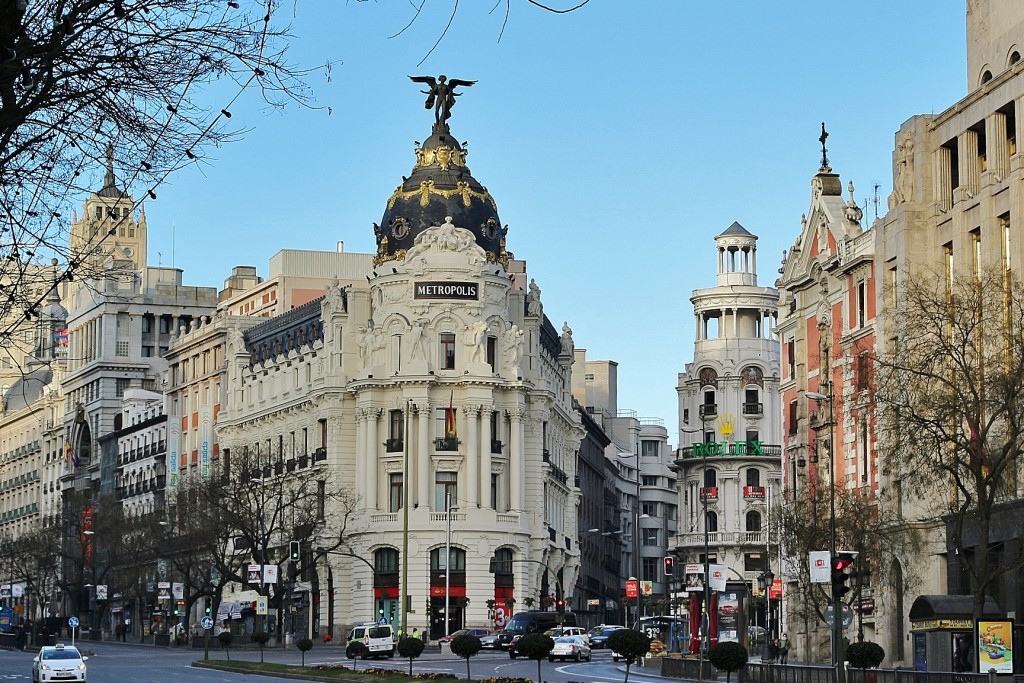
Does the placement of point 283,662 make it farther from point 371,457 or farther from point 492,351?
point 492,351

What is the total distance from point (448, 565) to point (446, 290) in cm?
1614

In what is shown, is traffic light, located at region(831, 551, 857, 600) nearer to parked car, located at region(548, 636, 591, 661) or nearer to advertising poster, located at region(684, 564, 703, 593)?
advertising poster, located at region(684, 564, 703, 593)

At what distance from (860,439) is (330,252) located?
74639 mm

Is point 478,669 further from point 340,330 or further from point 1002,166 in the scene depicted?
point 340,330

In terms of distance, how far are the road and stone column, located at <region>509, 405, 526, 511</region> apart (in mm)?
13449

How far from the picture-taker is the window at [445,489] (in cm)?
11394

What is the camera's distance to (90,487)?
172375mm

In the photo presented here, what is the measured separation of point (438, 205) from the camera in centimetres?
11581

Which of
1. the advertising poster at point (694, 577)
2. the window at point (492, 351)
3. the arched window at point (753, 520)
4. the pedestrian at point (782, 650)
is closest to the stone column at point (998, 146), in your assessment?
the advertising poster at point (694, 577)

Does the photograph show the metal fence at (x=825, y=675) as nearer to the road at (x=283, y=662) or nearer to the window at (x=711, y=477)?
the road at (x=283, y=662)

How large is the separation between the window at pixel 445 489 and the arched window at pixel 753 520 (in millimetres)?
39781

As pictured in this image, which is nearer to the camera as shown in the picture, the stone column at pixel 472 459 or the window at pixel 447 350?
the stone column at pixel 472 459

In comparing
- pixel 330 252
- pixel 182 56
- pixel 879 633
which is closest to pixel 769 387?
pixel 330 252

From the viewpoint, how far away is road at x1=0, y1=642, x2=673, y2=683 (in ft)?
210
